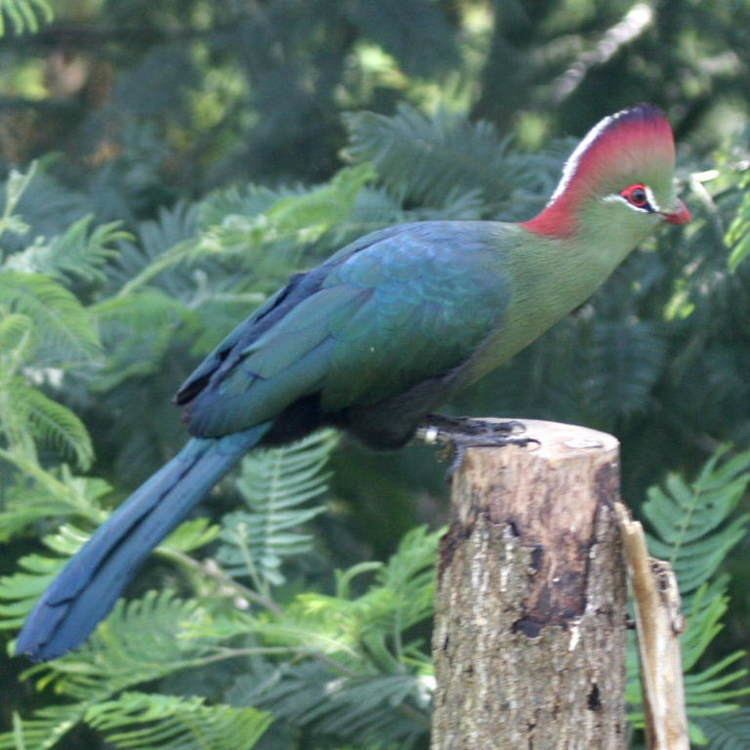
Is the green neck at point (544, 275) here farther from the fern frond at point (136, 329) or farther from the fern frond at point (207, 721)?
the fern frond at point (136, 329)

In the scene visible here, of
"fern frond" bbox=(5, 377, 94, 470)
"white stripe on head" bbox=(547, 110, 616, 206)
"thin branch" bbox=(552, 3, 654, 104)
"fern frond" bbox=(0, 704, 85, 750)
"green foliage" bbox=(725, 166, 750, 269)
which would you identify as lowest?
"fern frond" bbox=(0, 704, 85, 750)

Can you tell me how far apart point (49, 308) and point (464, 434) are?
1060 millimetres

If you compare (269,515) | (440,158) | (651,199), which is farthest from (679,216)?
(269,515)

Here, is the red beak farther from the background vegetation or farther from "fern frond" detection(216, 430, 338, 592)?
"fern frond" detection(216, 430, 338, 592)

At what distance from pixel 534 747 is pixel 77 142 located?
3.44 m

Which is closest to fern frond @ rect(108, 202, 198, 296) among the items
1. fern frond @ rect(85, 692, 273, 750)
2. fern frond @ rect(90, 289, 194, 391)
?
fern frond @ rect(90, 289, 194, 391)

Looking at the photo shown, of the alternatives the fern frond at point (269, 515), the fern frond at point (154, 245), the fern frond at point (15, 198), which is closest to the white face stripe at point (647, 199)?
the fern frond at point (269, 515)

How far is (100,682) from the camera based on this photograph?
3150 millimetres

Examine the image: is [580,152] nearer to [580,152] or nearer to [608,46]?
[580,152]

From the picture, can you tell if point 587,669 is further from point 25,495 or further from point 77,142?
point 77,142

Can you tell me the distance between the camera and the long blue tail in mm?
2396

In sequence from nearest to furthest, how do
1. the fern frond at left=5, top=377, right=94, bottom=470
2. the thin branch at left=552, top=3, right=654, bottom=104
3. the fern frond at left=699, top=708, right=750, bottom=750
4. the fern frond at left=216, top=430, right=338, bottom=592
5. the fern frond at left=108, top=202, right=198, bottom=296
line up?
the fern frond at left=699, top=708, right=750, bottom=750 < the fern frond at left=5, top=377, right=94, bottom=470 < the fern frond at left=216, top=430, right=338, bottom=592 < the fern frond at left=108, top=202, right=198, bottom=296 < the thin branch at left=552, top=3, right=654, bottom=104

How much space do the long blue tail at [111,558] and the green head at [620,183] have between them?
0.93 metres

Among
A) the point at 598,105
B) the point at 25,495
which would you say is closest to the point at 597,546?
the point at 25,495
